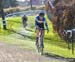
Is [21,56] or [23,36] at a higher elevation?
[21,56]

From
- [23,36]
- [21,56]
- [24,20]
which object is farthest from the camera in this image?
[24,20]

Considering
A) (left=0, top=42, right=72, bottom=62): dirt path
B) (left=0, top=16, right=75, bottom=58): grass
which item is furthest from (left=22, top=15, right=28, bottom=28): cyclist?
(left=0, top=42, right=72, bottom=62): dirt path

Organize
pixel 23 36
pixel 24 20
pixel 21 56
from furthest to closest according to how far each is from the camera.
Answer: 1. pixel 24 20
2. pixel 23 36
3. pixel 21 56

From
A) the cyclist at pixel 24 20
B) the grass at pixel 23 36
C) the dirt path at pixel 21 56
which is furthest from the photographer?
the cyclist at pixel 24 20

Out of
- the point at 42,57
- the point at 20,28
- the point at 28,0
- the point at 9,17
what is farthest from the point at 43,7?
the point at 42,57

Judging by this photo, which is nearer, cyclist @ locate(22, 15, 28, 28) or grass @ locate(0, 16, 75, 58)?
grass @ locate(0, 16, 75, 58)

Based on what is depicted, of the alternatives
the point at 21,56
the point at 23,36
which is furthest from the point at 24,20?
the point at 21,56

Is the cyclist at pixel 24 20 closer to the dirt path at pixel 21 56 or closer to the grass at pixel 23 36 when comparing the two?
the grass at pixel 23 36

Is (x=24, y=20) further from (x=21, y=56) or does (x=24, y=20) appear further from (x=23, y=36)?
(x=21, y=56)

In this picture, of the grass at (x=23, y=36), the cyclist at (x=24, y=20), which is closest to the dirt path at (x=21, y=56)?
the grass at (x=23, y=36)

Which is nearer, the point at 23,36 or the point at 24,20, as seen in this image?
the point at 23,36

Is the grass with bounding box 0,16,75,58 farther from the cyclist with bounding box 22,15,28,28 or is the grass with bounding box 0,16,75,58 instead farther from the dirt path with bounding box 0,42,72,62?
the dirt path with bounding box 0,42,72,62

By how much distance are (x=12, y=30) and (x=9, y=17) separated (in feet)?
18.5

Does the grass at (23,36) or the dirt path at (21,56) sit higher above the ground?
the dirt path at (21,56)
